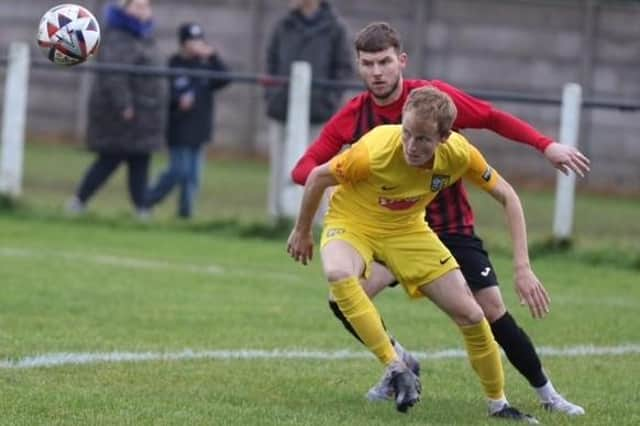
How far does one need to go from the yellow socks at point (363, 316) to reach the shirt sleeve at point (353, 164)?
43cm

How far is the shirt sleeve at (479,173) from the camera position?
6730mm

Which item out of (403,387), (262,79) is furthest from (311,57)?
(403,387)

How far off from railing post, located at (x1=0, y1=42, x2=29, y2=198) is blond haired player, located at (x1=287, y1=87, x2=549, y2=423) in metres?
7.73

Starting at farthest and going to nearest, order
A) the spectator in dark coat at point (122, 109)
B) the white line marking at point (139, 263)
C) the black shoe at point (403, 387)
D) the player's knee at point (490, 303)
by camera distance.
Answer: the spectator in dark coat at point (122, 109) < the white line marking at point (139, 263) < the player's knee at point (490, 303) < the black shoe at point (403, 387)

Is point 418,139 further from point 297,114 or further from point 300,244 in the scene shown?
point 297,114

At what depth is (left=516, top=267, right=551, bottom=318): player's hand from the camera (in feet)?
21.5

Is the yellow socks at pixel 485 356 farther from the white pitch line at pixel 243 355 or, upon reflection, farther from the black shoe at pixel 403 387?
the white pitch line at pixel 243 355

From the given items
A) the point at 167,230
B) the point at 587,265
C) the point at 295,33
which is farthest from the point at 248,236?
the point at 587,265

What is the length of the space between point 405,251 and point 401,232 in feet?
0.30

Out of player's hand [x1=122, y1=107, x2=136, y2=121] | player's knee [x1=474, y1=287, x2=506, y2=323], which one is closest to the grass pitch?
player's knee [x1=474, y1=287, x2=506, y2=323]

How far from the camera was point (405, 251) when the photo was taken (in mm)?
6871

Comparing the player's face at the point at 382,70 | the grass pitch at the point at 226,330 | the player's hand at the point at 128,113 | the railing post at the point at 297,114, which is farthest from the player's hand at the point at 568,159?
the player's hand at the point at 128,113

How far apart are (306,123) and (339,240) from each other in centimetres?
706

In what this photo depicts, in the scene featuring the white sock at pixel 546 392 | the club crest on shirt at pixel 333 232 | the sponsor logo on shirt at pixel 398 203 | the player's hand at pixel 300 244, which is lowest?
the white sock at pixel 546 392
